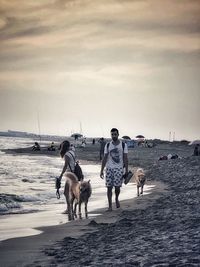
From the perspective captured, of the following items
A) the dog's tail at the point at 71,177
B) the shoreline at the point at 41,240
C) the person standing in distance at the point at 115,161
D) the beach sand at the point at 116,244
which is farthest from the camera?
the person standing in distance at the point at 115,161

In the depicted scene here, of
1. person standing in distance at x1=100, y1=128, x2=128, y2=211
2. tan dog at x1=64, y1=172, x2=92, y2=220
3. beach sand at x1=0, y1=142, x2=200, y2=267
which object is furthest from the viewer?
person standing in distance at x1=100, y1=128, x2=128, y2=211

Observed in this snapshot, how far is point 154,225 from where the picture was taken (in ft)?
25.0

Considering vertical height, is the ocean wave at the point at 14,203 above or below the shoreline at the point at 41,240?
below

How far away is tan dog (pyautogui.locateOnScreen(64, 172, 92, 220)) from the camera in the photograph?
983 cm

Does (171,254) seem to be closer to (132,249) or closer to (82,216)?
(132,249)

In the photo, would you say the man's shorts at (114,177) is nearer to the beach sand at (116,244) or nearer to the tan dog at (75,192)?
the tan dog at (75,192)

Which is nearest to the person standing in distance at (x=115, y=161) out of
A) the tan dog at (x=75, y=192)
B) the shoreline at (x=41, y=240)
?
the shoreline at (x=41, y=240)

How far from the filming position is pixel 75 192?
10.1 meters

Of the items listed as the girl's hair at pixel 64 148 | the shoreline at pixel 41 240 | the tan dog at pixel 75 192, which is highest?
the girl's hair at pixel 64 148

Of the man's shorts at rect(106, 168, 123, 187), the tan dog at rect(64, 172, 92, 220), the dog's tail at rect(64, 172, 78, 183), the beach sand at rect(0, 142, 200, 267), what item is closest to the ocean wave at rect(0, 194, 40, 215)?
the tan dog at rect(64, 172, 92, 220)

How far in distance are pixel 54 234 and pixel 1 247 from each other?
1322mm

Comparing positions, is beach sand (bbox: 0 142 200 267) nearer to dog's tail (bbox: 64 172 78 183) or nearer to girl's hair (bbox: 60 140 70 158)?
dog's tail (bbox: 64 172 78 183)

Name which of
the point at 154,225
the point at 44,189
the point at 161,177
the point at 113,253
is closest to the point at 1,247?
the point at 113,253

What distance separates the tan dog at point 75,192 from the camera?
32.2ft
